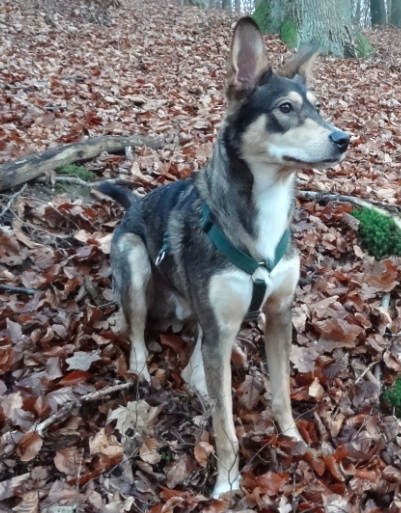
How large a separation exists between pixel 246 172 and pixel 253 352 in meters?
1.66

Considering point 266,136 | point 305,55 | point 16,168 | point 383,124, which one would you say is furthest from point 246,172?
point 383,124

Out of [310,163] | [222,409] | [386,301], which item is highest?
[310,163]

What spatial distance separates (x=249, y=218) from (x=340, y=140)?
0.72 meters

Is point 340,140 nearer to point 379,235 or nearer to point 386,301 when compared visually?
point 386,301

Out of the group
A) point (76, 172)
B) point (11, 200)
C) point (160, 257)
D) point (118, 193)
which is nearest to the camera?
point (160, 257)

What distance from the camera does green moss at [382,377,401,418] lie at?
3.84 metres

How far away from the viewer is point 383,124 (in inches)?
331

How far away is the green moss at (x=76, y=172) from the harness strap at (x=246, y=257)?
2807mm

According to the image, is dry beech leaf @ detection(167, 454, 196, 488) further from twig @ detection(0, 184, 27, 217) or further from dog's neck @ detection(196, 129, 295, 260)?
twig @ detection(0, 184, 27, 217)

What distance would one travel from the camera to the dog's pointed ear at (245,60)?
3.10 meters

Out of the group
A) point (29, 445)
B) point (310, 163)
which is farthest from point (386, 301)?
point (29, 445)

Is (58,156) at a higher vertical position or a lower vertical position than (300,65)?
lower

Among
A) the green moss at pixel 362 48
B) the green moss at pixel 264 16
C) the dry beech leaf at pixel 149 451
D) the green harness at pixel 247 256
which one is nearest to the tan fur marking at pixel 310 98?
the green harness at pixel 247 256

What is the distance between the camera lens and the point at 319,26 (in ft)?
42.9
